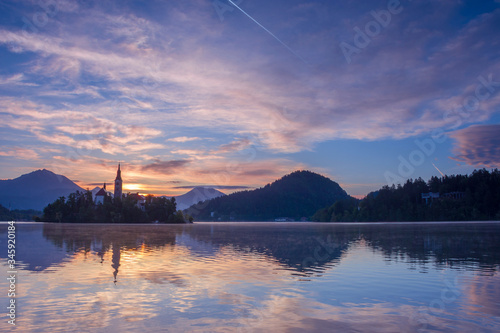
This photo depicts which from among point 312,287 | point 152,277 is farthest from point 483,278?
point 152,277

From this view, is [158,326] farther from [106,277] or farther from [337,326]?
[106,277]

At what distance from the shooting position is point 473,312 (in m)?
15.0

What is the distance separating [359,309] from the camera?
15477 mm

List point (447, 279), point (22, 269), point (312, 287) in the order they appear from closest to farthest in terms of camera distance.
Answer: point (312, 287), point (447, 279), point (22, 269)

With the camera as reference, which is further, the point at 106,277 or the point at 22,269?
the point at 22,269

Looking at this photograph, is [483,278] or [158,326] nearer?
[158,326]

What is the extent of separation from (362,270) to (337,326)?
1384 centimetres

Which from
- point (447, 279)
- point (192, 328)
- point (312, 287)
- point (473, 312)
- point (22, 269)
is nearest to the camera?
point (192, 328)

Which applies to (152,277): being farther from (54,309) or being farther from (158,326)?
(158,326)

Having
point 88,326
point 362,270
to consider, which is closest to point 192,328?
point 88,326

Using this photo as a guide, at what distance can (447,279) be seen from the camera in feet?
72.4

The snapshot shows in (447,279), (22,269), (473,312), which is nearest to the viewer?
(473,312)

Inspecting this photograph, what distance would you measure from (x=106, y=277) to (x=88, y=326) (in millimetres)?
10429

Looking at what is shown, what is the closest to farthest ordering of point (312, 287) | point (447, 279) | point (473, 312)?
1. point (473, 312)
2. point (312, 287)
3. point (447, 279)
